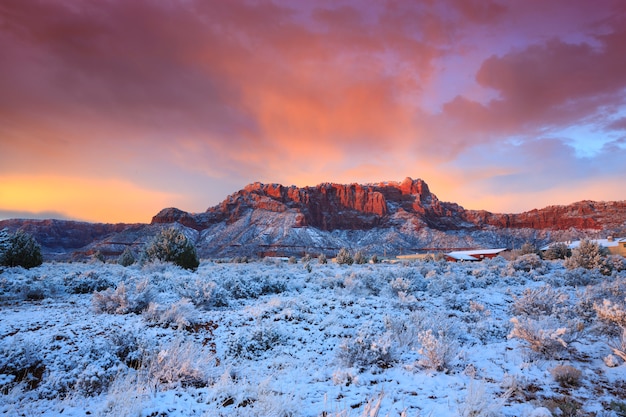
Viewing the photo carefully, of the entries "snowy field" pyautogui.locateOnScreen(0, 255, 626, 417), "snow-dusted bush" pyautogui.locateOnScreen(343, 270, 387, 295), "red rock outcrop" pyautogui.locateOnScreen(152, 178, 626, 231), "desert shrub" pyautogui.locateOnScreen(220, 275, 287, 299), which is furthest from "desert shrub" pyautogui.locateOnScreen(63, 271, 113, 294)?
"red rock outcrop" pyautogui.locateOnScreen(152, 178, 626, 231)

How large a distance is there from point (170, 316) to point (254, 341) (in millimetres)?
2621

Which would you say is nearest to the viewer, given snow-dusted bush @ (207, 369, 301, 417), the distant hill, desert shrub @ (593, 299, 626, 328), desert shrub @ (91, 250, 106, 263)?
snow-dusted bush @ (207, 369, 301, 417)

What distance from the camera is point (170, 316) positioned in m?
8.34

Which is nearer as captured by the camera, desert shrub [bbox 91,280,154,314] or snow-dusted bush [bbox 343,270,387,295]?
desert shrub [bbox 91,280,154,314]

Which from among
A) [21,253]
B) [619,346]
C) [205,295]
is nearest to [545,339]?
[619,346]

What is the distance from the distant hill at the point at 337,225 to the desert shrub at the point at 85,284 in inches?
2331

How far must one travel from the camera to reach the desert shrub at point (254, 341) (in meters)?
6.98

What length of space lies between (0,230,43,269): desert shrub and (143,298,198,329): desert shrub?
1565 centimetres

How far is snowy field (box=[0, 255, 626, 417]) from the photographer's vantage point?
4258 millimetres

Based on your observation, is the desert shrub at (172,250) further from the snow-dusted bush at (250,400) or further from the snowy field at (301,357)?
the snow-dusted bush at (250,400)

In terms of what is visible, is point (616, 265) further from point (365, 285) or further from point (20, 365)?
point (20, 365)

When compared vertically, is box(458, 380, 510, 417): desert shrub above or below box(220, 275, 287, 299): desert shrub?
above

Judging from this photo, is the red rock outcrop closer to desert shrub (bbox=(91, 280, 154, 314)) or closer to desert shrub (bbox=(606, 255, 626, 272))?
desert shrub (bbox=(606, 255, 626, 272))

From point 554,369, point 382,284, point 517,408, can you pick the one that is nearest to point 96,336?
point 517,408
